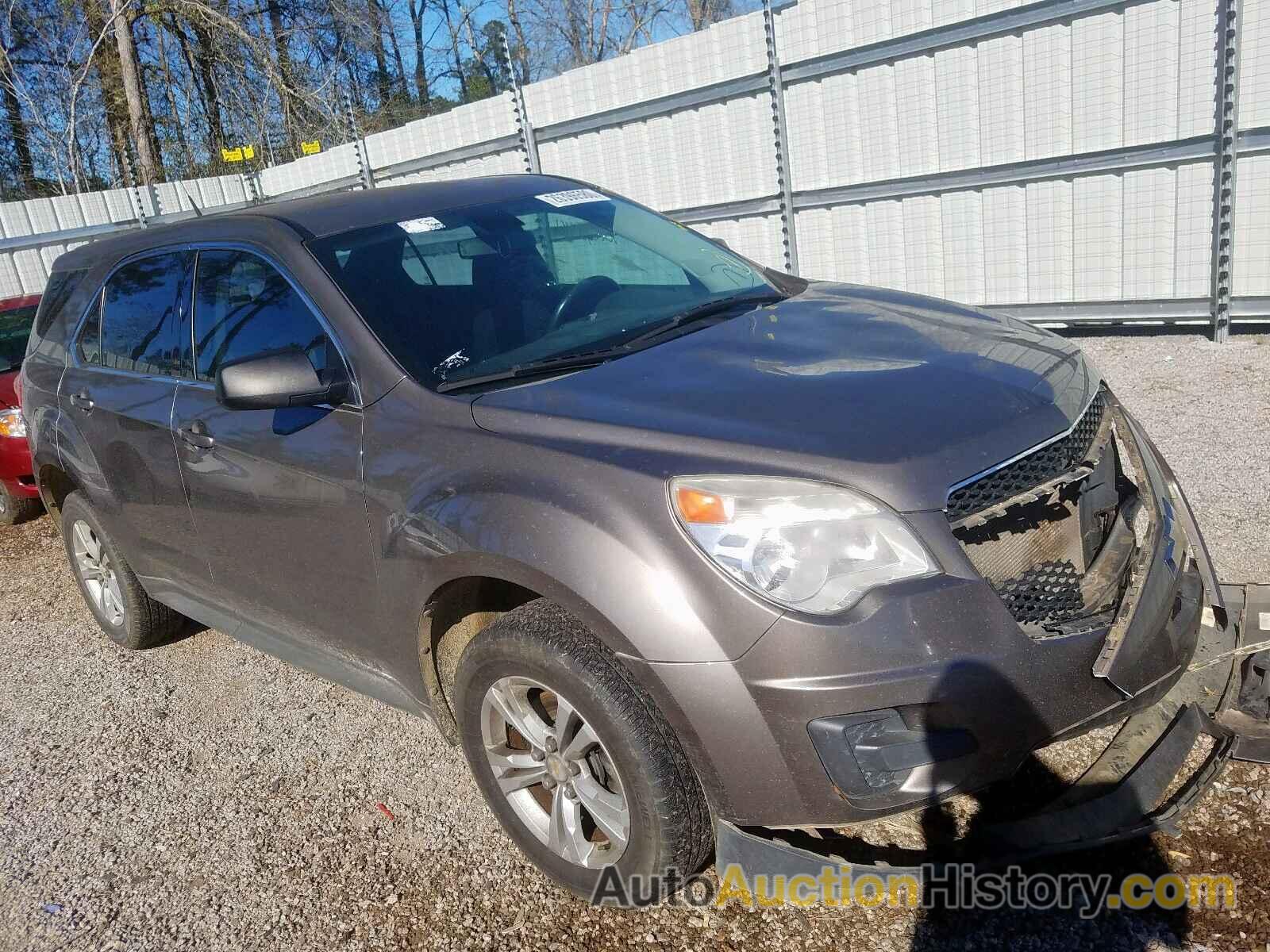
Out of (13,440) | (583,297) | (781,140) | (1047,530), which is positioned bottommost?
(13,440)

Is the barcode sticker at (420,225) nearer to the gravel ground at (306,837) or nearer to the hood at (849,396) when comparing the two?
the hood at (849,396)

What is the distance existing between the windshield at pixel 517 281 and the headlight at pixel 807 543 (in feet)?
3.21

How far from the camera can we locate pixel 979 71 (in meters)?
7.66

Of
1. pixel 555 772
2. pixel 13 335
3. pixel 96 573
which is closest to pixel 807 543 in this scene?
pixel 555 772

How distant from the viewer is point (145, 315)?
154 inches

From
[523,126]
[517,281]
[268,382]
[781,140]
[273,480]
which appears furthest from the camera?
[523,126]

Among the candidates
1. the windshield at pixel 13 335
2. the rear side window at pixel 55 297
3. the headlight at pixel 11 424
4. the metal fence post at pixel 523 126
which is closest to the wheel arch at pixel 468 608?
the rear side window at pixel 55 297

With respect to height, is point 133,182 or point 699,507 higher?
point 133,182

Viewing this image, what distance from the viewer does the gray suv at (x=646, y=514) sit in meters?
2.09

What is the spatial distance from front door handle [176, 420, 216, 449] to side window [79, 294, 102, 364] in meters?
1.02

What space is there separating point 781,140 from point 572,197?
5.62 m

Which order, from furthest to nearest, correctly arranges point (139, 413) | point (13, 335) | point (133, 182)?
1. point (133, 182)
2. point (13, 335)
3. point (139, 413)

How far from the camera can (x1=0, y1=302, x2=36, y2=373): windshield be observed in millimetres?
7242

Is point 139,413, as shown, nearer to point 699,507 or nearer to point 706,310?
point 706,310
